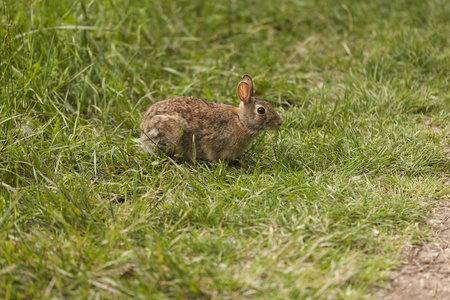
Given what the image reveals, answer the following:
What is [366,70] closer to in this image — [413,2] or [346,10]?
[346,10]

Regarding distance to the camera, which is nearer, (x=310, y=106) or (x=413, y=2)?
(x=310, y=106)

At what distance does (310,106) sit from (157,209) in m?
2.73

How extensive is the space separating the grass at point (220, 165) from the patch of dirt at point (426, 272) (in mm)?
89

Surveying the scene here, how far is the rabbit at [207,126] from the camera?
5.08 meters

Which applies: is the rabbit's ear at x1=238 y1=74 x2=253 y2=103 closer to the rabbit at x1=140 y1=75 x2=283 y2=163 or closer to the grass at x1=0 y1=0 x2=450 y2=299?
the rabbit at x1=140 y1=75 x2=283 y2=163

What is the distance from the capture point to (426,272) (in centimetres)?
372

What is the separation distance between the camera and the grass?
3.56m

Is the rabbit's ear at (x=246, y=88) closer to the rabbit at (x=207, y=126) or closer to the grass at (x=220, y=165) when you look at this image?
the rabbit at (x=207, y=126)

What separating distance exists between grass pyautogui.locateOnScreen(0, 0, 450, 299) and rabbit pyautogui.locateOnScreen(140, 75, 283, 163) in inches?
7.2

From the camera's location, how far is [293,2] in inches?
344

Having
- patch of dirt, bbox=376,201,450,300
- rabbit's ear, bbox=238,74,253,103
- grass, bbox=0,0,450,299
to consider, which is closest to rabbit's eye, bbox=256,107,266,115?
rabbit's ear, bbox=238,74,253,103

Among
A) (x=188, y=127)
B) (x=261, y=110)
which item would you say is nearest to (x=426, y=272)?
(x=261, y=110)

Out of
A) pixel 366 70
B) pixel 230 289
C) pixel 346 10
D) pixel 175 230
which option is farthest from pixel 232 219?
pixel 346 10

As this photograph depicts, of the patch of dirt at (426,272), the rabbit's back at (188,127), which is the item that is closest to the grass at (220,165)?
the patch of dirt at (426,272)
